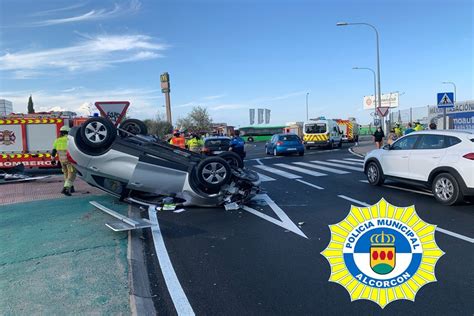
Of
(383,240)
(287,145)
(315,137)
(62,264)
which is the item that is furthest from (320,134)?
(383,240)

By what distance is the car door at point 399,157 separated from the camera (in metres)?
9.44

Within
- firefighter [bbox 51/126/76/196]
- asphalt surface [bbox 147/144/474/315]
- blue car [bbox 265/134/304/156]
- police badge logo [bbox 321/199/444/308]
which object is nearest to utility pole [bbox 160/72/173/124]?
blue car [bbox 265/134/304/156]

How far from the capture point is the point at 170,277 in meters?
4.51

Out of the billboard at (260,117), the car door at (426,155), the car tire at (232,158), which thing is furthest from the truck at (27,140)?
the billboard at (260,117)

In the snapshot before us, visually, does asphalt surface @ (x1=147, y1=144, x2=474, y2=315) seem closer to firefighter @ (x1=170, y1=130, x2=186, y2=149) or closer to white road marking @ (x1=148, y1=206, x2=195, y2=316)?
white road marking @ (x1=148, y1=206, x2=195, y2=316)

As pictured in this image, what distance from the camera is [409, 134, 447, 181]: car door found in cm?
840

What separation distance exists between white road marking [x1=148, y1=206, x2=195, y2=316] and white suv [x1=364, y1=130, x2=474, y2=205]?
229 inches

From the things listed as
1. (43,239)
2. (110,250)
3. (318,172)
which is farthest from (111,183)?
(318,172)

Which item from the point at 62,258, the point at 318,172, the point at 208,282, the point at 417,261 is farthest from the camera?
the point at 318,172

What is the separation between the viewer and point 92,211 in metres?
7.63

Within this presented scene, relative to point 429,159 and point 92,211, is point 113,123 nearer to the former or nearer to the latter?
point 92,211

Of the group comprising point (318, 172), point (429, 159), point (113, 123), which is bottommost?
point (318, 172)

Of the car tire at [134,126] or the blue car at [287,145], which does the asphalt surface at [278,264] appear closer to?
the car tire at [134,126]

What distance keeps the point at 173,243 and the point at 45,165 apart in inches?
478
